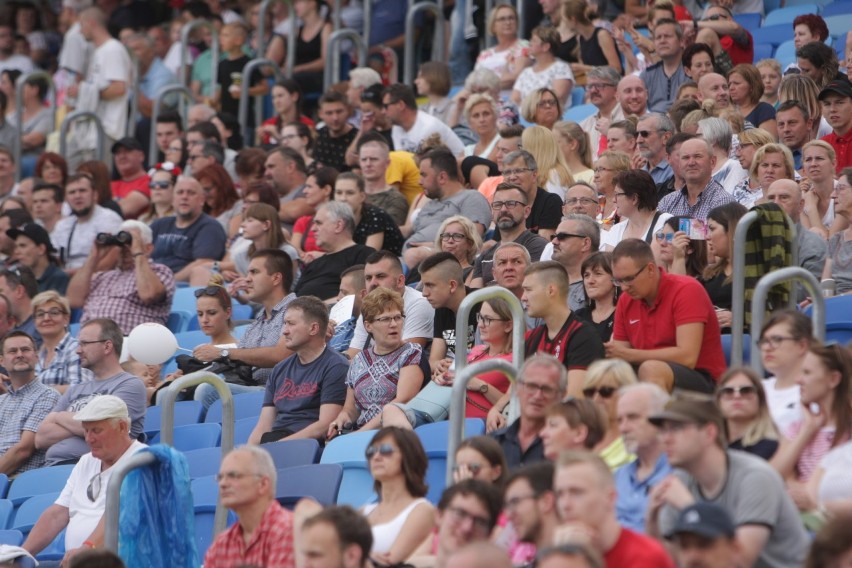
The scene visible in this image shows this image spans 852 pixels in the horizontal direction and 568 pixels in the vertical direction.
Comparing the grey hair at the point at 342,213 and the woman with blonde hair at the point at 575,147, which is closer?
the grey hair at the point at 342,213

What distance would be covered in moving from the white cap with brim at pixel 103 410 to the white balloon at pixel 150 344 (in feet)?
4.87

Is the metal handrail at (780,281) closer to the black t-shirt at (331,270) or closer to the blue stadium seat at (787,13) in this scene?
the black t-shirt at (331,270)

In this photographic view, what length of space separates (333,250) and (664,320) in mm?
3330

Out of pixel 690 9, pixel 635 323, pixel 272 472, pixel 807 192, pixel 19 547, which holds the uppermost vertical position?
pixel 690 9

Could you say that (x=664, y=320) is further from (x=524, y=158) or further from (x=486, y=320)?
(x=524, y=158)

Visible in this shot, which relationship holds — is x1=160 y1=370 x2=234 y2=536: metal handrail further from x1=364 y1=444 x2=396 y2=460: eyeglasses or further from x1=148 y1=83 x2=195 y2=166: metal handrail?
x1=148 y1=83 x2=195 y2=166: metal handrail

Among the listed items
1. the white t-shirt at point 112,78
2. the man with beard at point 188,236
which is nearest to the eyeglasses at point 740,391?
the man with beard at point 188,236

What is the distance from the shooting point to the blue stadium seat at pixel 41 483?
28.4 ft

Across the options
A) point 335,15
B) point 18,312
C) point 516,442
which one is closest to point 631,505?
point 516,442

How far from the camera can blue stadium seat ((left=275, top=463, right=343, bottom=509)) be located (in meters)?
6.94

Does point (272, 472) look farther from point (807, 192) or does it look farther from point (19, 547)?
point (807, 192)

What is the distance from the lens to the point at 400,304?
322 inches

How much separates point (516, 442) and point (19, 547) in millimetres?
2491

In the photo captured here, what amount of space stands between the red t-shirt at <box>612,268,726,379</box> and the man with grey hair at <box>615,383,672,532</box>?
5.14 ft
